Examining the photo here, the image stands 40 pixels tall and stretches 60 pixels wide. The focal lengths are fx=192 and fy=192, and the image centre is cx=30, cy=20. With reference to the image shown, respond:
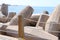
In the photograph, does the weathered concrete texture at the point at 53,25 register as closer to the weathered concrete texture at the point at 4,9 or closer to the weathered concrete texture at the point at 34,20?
the weathered concrete texture at the point at 34,20

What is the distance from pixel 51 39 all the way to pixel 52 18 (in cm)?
81

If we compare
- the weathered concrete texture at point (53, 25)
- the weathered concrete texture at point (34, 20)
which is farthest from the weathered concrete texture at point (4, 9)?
the weathered concrete texture at point (53, 25)

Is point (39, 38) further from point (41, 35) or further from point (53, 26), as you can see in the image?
point (53, 26)

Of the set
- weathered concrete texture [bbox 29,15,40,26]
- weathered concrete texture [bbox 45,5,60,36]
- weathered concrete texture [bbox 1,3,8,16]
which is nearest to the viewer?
weathered concrete texture [bbox 45,5,60,36]

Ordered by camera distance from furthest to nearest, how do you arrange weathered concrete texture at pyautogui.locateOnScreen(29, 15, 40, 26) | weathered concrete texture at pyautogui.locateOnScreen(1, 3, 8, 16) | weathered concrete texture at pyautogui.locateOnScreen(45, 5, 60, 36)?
weathered concrete texture at pyautogui.locateOnScreen(1, 3, 8, 16)
weathered concrete texture at pyautogui.locateOnScreen(29, 15, 40, 26)
weathered concrete texture at pyautogui.locateOnScreen(45, 5, 60, 36)

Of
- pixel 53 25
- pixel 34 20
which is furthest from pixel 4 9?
pixel 53 25

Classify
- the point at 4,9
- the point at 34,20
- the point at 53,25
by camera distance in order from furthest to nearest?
the point at 4,9
the point at 34,20
the point at 53,25

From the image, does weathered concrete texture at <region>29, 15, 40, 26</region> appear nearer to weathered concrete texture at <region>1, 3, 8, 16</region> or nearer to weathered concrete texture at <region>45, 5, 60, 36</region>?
weathered concrete texture at <region>45, 5, 60, 36</region>

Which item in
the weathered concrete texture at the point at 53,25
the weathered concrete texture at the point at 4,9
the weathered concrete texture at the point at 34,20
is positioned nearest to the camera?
the weathered concrete texture at the point at 53,25

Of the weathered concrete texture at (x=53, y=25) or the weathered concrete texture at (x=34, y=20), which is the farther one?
the weathered concrete texture at (x=34, y=20)

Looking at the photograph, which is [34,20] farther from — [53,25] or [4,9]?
[4,9]

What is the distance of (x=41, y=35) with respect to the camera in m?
2.08

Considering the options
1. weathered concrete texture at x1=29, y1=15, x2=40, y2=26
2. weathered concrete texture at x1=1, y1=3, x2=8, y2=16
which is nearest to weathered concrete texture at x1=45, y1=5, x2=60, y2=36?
weathered concrete texture at x1=29, y1=15, x2=40, y2=26

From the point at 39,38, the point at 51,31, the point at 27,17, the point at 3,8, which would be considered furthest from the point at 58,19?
the point at 3,8
